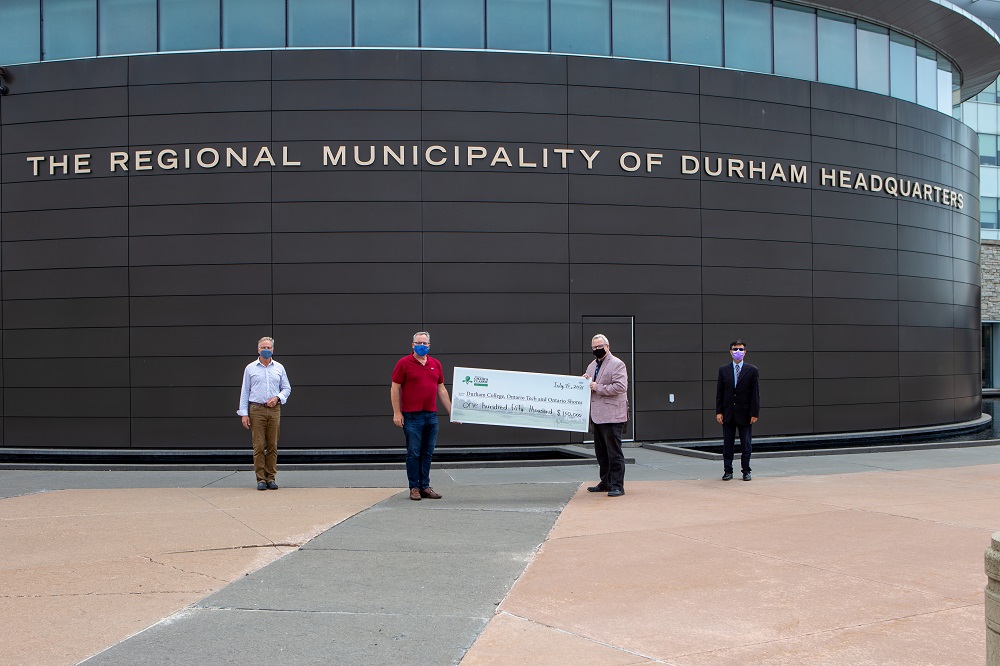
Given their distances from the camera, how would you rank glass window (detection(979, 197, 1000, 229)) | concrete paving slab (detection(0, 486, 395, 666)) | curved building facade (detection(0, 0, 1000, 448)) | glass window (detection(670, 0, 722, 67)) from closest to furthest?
concrete paving slab (detection(0, 486, 395, 666)), curved building facade (detection(0, 0, 1000, 448)), glass window (detection(670, 0, 722, 67)), glass window (detection(979, 197, 1000, 229))

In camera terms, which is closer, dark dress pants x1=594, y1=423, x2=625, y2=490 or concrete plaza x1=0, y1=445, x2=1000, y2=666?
concrete plaza x1=0, y1=445, x2=1000, y2=666

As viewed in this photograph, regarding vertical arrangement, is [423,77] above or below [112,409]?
above

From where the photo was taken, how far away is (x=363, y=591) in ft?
Answer: 21.0

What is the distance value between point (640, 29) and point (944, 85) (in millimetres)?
9541

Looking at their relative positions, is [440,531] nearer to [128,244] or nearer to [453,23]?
[128,244]

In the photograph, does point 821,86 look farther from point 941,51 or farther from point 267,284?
point 267,284

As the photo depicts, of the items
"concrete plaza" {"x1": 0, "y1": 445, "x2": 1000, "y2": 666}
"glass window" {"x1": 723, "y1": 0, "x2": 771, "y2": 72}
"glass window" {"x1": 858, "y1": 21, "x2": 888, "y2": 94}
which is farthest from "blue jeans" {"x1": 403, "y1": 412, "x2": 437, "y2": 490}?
"glass window" {"x1": 858, "y1": 21, "x2": 888, "y2": 94}

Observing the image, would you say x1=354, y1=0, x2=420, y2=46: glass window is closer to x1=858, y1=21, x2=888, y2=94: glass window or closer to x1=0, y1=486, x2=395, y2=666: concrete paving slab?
x1=0, y1=486, x2=395, y2=666: concrete paving slab

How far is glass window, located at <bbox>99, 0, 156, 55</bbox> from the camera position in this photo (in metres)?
17.7

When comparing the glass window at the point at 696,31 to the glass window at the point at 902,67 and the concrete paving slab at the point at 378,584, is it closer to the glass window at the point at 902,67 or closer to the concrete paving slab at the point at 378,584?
the glass window at the point at 902,67

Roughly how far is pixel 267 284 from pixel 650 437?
26.1 ft

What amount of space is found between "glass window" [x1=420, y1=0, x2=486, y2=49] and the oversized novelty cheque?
804 cm

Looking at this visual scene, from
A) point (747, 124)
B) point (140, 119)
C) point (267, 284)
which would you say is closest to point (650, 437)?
point (747, 124)

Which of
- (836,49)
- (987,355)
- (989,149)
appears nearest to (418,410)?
(836,49)
